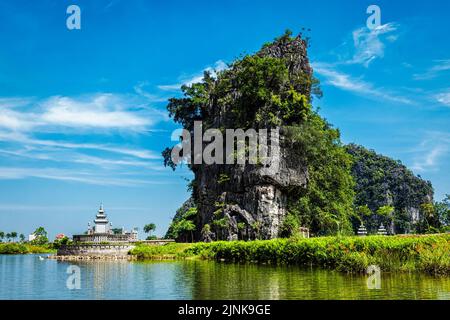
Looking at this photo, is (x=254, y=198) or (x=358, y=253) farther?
(x=254, y=198)

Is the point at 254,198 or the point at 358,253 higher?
the point at 254,198

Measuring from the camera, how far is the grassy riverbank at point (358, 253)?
17328 millimetres

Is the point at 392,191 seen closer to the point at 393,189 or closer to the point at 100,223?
the point at 393,189

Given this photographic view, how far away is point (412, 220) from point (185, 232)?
50844 mm

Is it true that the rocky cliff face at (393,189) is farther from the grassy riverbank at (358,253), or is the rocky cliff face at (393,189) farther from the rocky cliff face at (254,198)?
the grassy riverbank at (358,253)

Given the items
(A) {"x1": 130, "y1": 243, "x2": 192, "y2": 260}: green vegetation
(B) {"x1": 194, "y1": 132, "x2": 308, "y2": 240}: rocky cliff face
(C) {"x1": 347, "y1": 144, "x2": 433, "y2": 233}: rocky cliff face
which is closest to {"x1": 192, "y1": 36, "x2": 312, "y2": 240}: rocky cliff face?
(B) {"x1": 194, "y1": 132, "x2": 308, "y2": 240}: rocky cliff face

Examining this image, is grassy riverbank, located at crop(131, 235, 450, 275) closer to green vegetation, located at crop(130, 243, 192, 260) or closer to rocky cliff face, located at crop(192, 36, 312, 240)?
green vegetation, located at crop(130, 243, 192, 260)

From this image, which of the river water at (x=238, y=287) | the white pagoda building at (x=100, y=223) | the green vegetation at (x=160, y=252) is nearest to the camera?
the river water at (x=238, y=287)

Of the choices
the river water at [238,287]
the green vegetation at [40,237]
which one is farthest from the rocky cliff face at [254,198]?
the green vegetation at [40,237]

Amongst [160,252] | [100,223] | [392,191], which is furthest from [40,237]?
[392,191]

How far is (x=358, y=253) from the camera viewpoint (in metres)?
19.0

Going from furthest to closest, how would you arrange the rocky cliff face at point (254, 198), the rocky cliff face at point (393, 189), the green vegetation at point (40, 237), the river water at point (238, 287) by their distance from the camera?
the rocky cliff face at point (393, 189) < the green vegetation at point (40, 237) < the rocky cliff face at point (254, 198) < the river water at point (238, 287)
